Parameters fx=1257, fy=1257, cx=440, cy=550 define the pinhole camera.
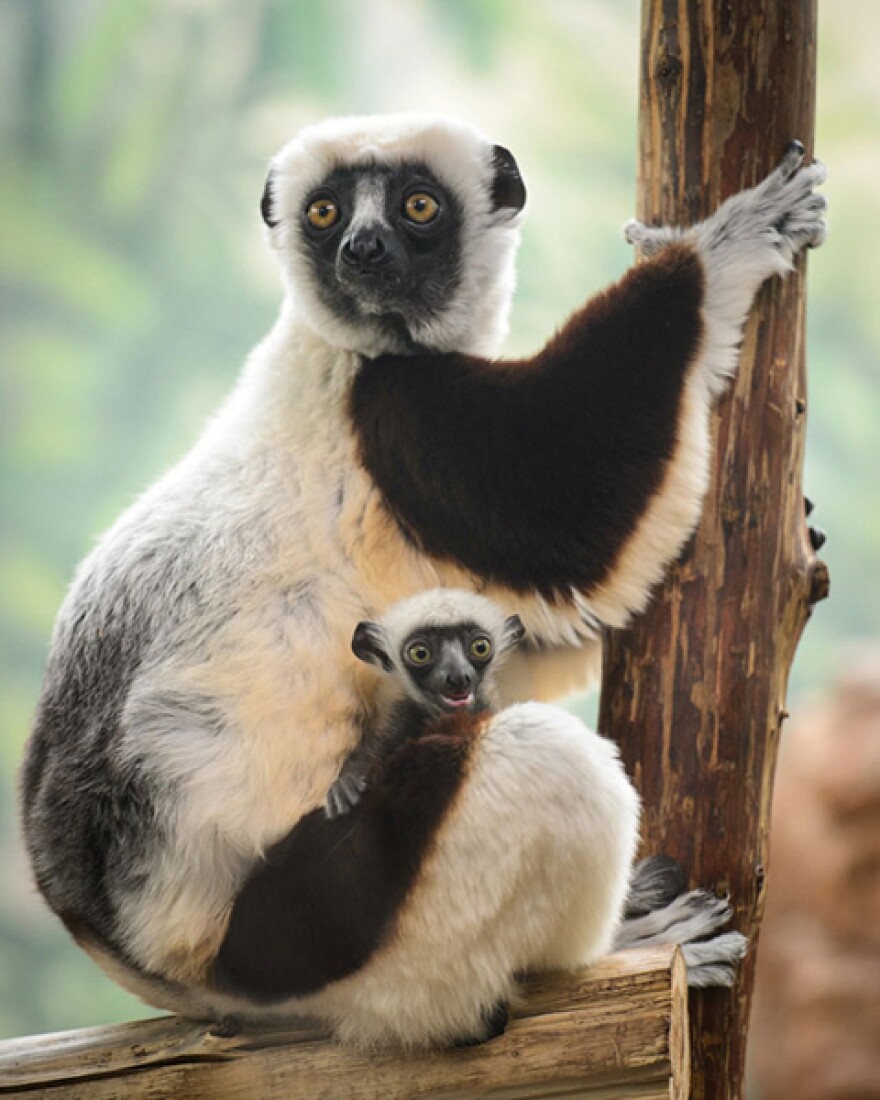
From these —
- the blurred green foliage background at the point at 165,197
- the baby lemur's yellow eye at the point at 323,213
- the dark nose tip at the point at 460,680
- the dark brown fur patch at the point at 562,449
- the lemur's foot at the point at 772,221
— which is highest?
the blurred green foliage background at the point at 165,197

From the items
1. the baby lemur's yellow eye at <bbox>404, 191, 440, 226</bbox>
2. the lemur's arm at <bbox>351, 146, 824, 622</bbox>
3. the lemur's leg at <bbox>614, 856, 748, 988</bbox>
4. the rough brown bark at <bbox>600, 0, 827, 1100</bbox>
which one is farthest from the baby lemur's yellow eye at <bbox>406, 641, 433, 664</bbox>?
the baby lemur's yellow eye at <bbox>404, 191, 440, 226</bbox>

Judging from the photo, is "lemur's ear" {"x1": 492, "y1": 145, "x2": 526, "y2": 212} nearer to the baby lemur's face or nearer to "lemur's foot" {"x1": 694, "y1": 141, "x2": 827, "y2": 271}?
"lemur's foot" {"x1": 694, "y1": 141, "x2": 827, "y2": 271}

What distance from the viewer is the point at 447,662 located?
256 centimetres

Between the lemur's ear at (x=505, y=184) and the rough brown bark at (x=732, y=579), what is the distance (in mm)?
343

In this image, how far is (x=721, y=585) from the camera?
2740mm

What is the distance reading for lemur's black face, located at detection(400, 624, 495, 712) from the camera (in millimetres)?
2562

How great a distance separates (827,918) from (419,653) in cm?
382

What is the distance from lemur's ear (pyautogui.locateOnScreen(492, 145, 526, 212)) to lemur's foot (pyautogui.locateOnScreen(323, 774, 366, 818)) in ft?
4.45

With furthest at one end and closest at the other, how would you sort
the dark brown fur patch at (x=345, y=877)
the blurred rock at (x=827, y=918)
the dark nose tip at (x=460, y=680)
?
1. the blurred rock at (x=827, y=918)
2. the dark nose tip at (x=460, y=680)
3. the dark brown fur patch at (x=345, y=877)

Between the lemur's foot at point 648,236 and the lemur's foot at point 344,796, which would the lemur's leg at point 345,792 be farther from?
the lemur's foot at point 648,236

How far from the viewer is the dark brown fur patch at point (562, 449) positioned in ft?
8.78

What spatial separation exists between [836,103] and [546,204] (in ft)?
5.11

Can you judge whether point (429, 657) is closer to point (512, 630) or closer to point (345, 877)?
point (512, 630)

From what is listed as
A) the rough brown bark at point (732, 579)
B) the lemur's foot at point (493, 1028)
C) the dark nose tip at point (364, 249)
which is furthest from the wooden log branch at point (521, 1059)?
the dark nose tip at point (364, 249)
